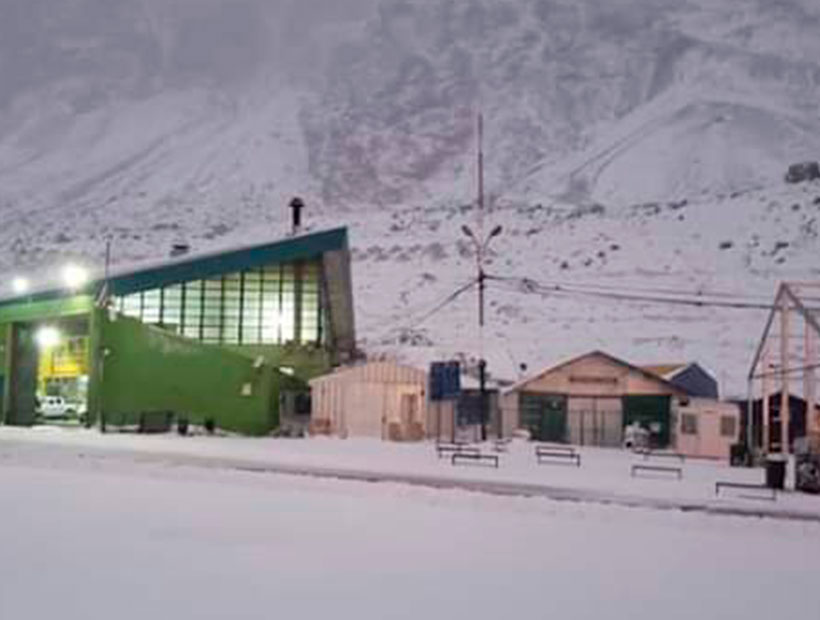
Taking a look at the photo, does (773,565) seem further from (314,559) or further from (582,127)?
(582,127)

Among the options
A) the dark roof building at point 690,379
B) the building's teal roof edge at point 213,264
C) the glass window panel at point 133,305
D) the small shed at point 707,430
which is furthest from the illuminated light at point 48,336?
the small shed at point 707,430

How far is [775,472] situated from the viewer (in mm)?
25156

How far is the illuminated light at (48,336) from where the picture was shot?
1913 inches

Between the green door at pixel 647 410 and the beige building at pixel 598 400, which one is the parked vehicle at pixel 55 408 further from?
the green door at pixel 647 410

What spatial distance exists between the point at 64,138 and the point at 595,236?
12332cm

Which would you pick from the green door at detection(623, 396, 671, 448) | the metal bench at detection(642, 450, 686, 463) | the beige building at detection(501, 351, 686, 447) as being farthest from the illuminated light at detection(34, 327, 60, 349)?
the metal bench at detection(642, 450, 686, 463)

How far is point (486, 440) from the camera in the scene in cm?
4466

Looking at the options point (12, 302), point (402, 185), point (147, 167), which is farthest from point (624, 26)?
point (12, 302)

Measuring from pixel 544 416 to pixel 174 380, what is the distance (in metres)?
15.3

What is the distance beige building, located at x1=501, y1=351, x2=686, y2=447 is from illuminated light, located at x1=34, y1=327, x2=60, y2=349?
19582 millimetres

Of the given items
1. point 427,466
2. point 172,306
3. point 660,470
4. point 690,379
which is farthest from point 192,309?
point 660,470

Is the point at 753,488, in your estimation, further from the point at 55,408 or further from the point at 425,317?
the point at 425,317

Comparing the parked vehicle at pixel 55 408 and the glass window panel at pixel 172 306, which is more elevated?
the glass window panel at pixel 172 306

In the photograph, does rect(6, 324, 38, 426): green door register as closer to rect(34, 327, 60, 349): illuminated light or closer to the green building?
the green building
